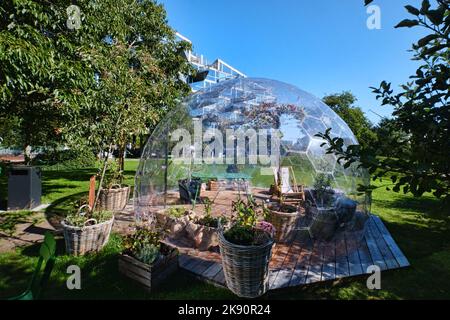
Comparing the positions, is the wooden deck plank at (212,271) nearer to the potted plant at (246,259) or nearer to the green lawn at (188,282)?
the green lawn at (188,282)

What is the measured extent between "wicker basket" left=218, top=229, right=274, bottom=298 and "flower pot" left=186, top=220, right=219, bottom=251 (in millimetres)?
1367

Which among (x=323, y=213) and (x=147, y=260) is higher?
(x=323, y=213)

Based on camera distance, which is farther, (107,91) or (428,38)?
(107,91)

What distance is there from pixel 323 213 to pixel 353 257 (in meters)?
0.97

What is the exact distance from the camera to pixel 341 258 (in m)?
4.47

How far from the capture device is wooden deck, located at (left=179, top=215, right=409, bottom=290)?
3840mm

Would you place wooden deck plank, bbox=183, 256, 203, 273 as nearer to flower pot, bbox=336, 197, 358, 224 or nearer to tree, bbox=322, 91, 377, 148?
flower pot, bbox=336, 197, 358, 224

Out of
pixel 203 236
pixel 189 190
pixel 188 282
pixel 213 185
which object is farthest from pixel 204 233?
pixel 213 185

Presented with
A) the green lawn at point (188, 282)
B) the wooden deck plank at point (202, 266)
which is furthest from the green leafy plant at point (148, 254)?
the wooden deck plank at point (202, 266)

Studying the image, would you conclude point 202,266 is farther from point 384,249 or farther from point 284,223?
point 384,249

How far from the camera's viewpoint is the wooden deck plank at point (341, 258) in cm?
396

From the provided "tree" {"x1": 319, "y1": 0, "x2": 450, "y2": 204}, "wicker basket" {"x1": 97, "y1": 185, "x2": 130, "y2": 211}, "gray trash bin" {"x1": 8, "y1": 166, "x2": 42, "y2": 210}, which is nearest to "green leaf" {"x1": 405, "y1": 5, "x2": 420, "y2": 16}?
"tree" {"x1": 319, "y1": 0, "x2": 450, "y2": 204}

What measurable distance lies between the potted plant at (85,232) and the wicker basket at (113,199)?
238 cm
